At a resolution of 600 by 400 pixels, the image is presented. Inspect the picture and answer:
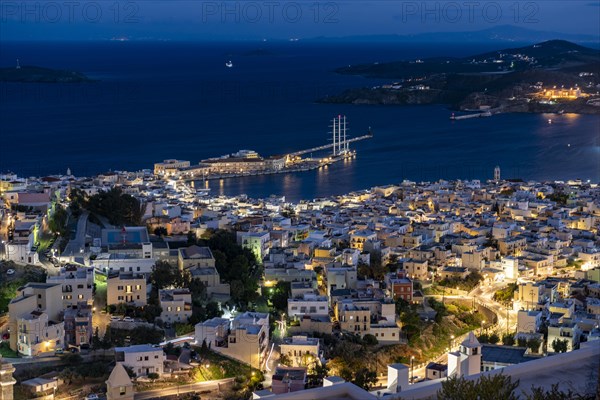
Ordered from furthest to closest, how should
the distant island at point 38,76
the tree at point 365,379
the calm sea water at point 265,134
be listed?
the distant island at point 38,76 < the calm sea water at point 265,134 < the tree at point 365,379

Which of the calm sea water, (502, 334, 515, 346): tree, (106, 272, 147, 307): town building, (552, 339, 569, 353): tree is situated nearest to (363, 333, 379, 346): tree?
(502, 334, 515, 346): tree

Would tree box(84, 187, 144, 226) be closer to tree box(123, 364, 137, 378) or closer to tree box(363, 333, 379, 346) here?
tree box(363, 333, 379, 346)

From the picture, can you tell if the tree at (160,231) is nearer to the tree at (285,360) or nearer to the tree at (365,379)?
the tree at (285,360)

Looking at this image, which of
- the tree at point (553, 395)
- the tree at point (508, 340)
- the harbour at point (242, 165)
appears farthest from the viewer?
the harbour at point (242, 165)

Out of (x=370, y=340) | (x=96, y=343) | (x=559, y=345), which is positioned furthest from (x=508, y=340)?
(x=96, y=343)

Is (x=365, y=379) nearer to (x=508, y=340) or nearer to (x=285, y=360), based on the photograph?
(x=285, y=360)

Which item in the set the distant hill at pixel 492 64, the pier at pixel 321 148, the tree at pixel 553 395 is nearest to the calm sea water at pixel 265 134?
the pier at pixel 321 148
